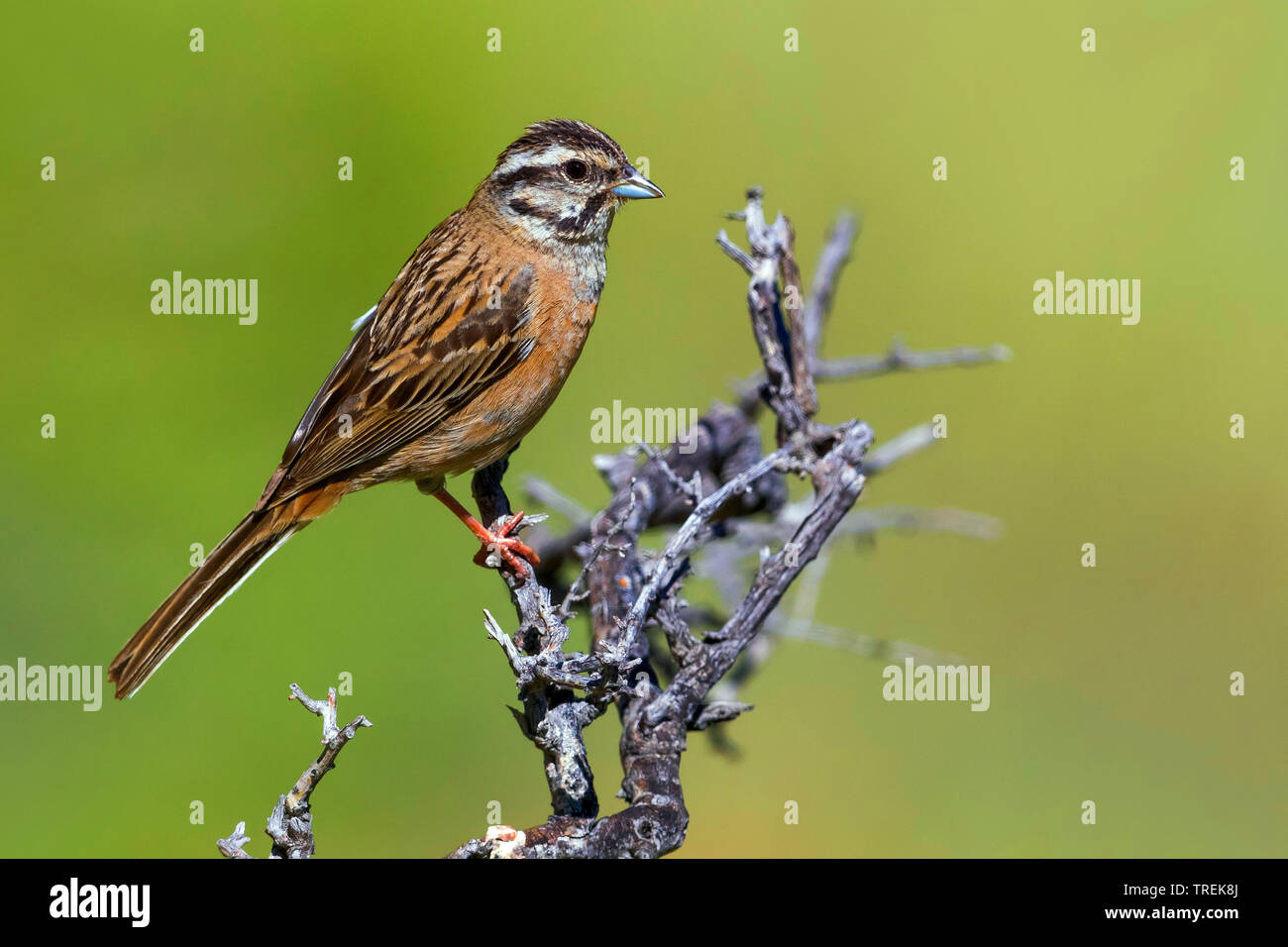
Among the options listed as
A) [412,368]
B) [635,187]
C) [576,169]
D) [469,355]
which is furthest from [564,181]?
[412,368]

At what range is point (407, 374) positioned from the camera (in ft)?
16.7

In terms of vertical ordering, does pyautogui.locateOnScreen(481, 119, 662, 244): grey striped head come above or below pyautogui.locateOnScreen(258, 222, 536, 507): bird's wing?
above

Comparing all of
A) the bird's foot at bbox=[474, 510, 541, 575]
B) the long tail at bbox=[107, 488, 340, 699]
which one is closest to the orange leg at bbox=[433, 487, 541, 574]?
the bird's foot at bbox=[474, 510, 541, 575]

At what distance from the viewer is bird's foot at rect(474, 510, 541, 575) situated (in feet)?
15.3

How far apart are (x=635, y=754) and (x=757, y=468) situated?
112cm

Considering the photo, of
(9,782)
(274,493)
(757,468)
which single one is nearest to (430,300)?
(274,493)

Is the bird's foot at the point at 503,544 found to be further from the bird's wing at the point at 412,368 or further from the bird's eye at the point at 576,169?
the bird's eye at the point at 576,169

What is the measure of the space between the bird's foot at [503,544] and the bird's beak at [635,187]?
4.59 feet

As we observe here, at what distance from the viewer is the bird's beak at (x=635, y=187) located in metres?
5.12

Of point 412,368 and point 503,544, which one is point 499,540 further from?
point 412,368

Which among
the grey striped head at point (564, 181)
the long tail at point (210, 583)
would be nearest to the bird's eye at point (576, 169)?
the grey striped head at point (564, 181)

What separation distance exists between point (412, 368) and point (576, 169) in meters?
1.07

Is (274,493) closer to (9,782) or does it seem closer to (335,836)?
(335,836)

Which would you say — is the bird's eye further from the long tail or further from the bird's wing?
the long tail
